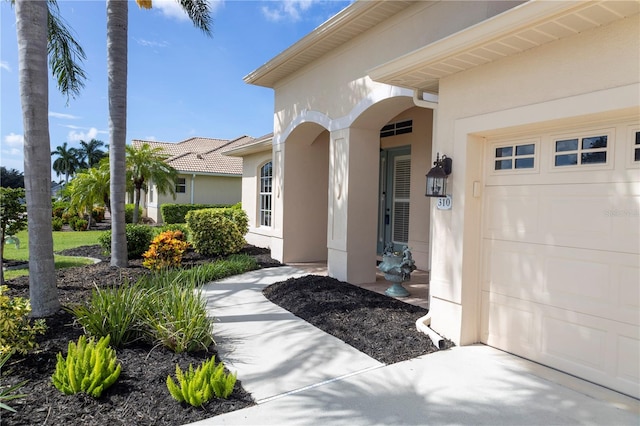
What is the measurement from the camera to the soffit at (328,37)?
649 centimetres

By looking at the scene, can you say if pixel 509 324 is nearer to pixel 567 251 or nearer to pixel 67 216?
pixel 567 251

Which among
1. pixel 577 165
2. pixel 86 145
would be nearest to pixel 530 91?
pixel 577 165

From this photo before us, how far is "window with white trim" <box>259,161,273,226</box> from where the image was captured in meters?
12.7

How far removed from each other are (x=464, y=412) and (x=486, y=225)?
2264 mm

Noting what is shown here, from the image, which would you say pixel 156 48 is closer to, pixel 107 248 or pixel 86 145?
pixel 107 248

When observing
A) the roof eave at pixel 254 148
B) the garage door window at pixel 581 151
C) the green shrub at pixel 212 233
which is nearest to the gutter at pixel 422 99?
the garage door window at pixel 581 151

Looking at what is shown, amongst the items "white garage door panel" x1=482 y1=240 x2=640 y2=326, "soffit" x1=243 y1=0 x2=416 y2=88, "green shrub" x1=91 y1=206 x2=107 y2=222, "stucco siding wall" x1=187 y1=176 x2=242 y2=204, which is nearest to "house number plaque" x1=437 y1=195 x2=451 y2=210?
"white garage door panel" x1=482 y1=240 x2=640 y2=326

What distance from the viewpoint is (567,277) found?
3945 mm

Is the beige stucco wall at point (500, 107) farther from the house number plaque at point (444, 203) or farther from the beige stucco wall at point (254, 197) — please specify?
the beige stucco wall at point (254, 197)

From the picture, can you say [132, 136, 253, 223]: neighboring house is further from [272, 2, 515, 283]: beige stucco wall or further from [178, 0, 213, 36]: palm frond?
[272, 2, 515, 283]: beige stucco wall

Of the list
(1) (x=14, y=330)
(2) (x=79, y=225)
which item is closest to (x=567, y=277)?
(1) (x=14, y=330)

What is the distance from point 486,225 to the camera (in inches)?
187

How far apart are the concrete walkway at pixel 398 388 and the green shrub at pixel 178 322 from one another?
326 millimetres

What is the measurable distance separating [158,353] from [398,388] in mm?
2570
